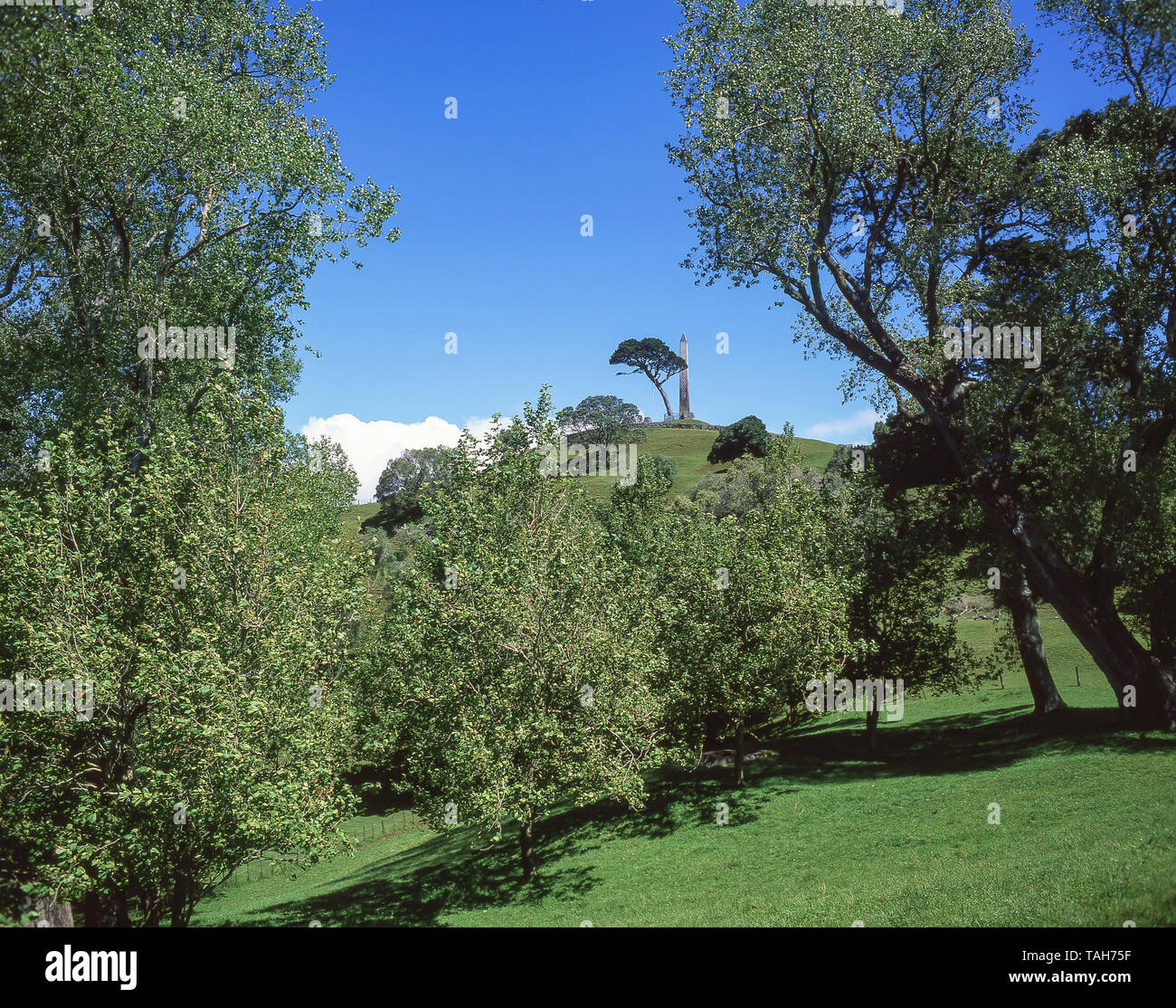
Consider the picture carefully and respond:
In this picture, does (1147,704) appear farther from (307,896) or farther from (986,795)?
(307,896)

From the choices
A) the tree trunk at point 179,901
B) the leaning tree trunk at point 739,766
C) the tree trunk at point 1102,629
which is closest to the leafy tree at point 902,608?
the tree trunk at point 1102,629

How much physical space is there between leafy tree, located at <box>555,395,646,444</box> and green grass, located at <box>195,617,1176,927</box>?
104 m

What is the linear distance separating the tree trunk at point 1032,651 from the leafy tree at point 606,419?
105m

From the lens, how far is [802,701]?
33312 millimetres

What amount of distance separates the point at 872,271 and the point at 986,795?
21.9 m

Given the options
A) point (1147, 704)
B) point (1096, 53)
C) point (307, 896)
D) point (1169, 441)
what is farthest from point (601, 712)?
point (1096, 53)

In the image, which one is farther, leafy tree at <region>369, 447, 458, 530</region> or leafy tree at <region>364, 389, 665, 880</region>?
leafy tree at <region>369, 447, 458, 530</region>

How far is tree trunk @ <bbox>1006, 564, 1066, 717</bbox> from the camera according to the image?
3309 centimetres

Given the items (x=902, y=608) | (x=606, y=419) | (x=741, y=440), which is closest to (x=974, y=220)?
(x=902, y=608)

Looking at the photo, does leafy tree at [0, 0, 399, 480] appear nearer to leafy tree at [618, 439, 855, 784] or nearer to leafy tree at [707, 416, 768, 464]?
leafy tree at [618, 439, 855, 784]

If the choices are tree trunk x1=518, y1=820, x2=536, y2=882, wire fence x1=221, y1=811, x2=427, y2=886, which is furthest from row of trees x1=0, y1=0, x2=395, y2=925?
wire fence x1=221, y1=811, x2=427, y2=886

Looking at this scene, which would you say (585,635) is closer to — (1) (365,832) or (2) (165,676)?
(2) (165,676)

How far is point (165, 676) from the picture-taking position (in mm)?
15102

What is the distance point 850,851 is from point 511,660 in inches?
473
